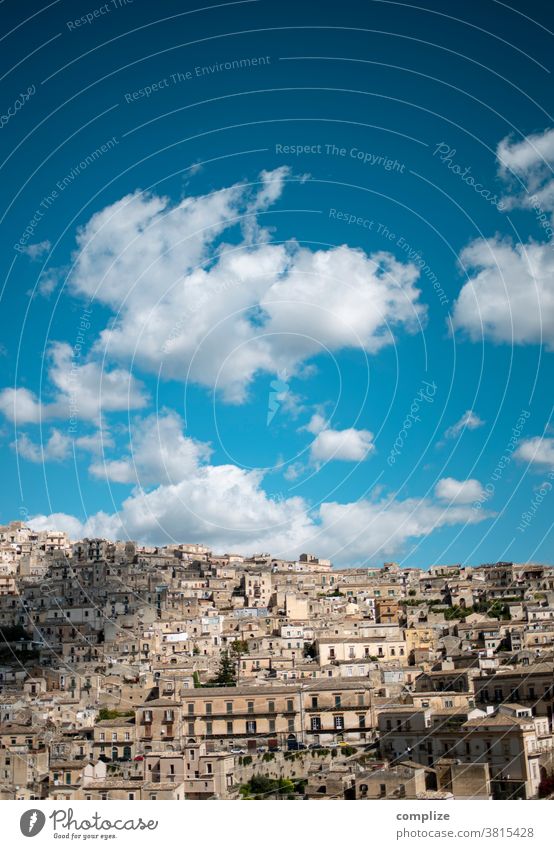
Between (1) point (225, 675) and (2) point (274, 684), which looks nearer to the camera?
(2) point (274, 684)

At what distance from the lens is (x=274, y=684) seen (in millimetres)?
26641

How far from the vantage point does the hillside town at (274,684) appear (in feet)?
66.9

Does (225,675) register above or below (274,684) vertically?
above

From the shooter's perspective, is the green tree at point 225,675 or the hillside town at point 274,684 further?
the green tree at point 225,675

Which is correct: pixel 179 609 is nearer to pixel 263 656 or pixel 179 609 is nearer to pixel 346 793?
pixel 263 656

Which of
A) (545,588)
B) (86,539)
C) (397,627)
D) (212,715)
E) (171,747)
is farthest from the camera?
(86,539)

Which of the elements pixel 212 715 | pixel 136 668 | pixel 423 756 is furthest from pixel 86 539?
pixel 423 756

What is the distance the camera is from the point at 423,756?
2159 centimetres

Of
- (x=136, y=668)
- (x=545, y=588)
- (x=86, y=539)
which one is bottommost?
(x=136, y=668)

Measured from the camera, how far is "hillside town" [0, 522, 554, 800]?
20406 millimetres

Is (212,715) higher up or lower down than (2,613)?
lower down

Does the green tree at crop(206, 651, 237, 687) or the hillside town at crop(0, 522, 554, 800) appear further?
the green tree at crop(206, 651, 237, 687)

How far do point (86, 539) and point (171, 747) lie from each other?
108 ft
